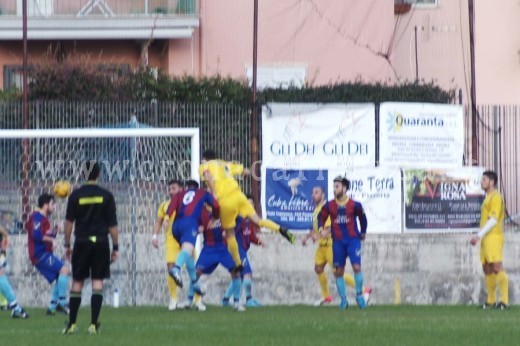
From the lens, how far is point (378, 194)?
26938 mm

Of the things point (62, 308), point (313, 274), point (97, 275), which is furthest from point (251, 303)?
point (97, 275)

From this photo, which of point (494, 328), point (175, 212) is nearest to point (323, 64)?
point (175, 212)

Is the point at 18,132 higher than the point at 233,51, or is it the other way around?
the point at 233,51

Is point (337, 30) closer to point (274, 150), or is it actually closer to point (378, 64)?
point (378, 64)

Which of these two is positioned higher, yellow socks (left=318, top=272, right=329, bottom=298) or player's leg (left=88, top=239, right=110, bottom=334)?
player's leg (left=88, top=239, right=110, bottom=334)

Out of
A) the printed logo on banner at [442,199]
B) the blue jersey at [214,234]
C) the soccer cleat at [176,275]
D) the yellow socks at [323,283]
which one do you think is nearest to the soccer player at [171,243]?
the blue jersey at [214,234]

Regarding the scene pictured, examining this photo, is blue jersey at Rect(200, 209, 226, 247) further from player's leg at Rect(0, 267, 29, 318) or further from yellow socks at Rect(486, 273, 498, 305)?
yellow socks at Rect(486, 273, 498, 305)

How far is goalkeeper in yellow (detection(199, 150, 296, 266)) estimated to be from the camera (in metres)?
21.1

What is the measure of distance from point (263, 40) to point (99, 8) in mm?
4098

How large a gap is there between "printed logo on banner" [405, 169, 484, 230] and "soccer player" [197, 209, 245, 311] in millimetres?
6317

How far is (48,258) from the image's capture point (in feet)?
69.9

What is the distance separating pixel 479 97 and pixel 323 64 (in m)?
4.25

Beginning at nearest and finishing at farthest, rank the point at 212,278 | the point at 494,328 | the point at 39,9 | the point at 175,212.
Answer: the point at 494,328
the point at 175,212
the point at 212,278
the point at 39,9

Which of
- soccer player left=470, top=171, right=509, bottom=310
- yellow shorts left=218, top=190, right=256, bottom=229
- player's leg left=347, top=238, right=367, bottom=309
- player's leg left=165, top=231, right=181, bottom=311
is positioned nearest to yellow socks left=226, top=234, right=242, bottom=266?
yellow shorts left=218, top=190, right=256, bottom=229
